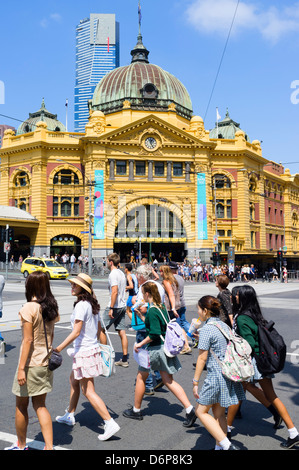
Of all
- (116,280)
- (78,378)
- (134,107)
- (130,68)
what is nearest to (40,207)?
(134,107)

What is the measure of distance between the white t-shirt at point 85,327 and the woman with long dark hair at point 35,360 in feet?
1.98

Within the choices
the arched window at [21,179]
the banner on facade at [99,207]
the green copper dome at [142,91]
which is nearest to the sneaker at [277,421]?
the banner on facade at [99,207]

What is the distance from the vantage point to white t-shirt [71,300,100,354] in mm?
5133

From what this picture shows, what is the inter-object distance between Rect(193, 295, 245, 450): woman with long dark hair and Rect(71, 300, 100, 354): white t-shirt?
1375 millimetres

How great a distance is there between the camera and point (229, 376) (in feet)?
14.5

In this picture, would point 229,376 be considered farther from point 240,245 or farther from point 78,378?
point 240,245

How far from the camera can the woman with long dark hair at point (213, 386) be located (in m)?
4.36

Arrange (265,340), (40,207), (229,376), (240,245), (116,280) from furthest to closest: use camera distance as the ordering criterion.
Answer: (240,245) < (40,207) < (116,280) < (265,340) < (229,376)

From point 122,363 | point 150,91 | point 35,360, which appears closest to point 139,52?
point 150,91

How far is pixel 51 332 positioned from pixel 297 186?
7151 centimetres

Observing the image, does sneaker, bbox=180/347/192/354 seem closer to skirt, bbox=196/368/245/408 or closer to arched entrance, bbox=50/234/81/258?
skirt, bbox=196/368/245/408

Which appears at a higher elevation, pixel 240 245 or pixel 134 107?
pixel 134 107

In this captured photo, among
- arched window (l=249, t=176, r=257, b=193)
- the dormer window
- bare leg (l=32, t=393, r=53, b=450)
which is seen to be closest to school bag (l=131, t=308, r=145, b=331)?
bare leg (l=32, t=393, r=53, b=450)

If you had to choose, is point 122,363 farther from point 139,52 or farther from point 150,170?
point 139,52
